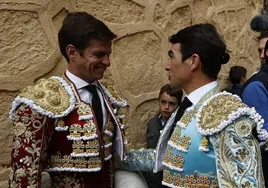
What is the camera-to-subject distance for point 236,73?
4.16 metres

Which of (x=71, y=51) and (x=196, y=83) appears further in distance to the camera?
(x=71, y=51)

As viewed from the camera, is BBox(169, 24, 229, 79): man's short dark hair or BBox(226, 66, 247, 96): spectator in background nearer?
BBox(169, 24, 229, 79): man's short dark hair

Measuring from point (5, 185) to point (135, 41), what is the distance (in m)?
1.27

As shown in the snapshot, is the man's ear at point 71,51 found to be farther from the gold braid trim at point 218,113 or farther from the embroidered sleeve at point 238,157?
the embroidered sleeve at point 238,157

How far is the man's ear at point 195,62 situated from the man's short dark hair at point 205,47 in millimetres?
12

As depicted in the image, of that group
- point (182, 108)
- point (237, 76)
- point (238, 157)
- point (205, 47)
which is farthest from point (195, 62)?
point (237, 76)

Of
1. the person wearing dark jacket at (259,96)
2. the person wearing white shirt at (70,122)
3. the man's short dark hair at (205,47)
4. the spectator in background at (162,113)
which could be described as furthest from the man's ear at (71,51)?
the spectator in background at (162,113)

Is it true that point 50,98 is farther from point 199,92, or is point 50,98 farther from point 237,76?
point 237,76

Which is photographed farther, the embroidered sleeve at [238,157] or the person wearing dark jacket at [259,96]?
the person wearing dark jacket at [259,96]

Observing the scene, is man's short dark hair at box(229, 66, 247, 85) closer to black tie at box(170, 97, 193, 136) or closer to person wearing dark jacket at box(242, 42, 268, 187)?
person wearing dark jacket at box(242, 42, 268, 187)

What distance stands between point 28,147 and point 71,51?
43 centimetres

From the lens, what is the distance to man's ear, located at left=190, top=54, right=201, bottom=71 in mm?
1791

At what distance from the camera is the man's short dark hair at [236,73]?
13.6 feet

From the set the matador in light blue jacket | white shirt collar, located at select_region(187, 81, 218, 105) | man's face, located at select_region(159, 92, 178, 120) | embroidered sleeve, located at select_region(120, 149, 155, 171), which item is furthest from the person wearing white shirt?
man's face, located at select_region(159, 92, 178, 120)
